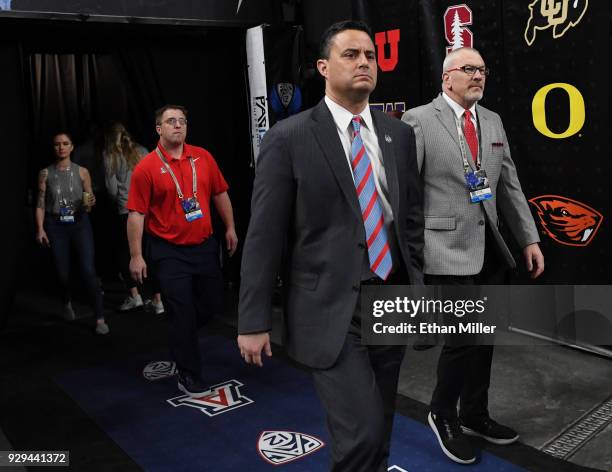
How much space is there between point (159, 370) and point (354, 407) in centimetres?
277

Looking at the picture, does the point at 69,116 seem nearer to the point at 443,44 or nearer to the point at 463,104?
the point at 443,44

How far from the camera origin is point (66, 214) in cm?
560

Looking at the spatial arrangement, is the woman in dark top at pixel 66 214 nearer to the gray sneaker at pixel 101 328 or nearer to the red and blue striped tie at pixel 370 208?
the gray sneaker at pixel 101 328

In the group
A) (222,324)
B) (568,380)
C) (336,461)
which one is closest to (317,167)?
(336,461)

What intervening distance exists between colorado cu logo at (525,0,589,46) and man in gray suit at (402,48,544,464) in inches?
52.5

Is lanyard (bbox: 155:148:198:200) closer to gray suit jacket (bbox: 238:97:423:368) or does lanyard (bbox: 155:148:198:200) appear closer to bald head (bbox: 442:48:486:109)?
bald head (bbox: 442:48:486:109)

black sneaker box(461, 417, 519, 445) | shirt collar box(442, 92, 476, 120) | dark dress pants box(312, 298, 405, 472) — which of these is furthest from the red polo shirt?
dark dress pants box(312, 298, 405, 472)

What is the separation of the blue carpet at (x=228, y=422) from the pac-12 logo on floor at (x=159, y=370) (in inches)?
2.1

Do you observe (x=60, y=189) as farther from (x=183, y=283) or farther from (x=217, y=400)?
(x=217, y=400)

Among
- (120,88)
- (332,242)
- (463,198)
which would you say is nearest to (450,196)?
(463,198)

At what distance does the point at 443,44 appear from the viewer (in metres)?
4.90

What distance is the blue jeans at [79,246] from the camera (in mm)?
5652

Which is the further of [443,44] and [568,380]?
[443,44]

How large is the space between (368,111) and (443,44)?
2740 millimetres
